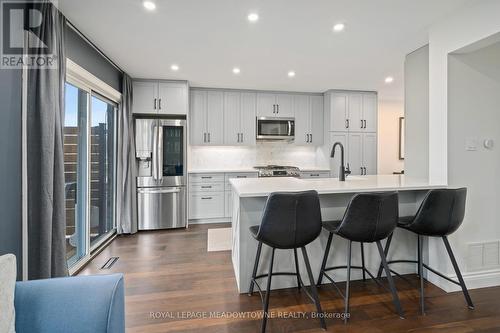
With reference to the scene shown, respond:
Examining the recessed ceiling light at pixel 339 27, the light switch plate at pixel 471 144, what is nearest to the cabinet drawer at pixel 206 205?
the recessed ceiling light at pixel 339 27

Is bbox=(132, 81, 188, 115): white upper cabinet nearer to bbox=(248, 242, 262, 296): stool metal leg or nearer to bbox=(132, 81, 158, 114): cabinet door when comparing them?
bbox=(132, 81, 158, 114): cabinet door

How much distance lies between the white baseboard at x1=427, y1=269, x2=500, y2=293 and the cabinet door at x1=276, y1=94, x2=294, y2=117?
3485 millimetres

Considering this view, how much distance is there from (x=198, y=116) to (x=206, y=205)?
168 centimetres

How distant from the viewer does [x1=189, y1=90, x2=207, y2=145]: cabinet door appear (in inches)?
178

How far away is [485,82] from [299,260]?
7.99ft

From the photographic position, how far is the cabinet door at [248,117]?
4703 millimetres

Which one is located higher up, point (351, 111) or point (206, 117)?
point (351, 111)

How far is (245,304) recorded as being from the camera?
2008 millimetres

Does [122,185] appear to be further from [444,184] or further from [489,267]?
[489,267]

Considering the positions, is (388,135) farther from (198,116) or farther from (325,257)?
(325,257)

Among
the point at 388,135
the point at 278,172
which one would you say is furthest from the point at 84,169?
the point at 388,135

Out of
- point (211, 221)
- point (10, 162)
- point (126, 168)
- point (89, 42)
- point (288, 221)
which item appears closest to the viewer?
point (10, 162)

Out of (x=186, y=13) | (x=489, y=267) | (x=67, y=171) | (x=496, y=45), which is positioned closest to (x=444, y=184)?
(x=489, y=267)

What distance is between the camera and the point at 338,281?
2.34m
